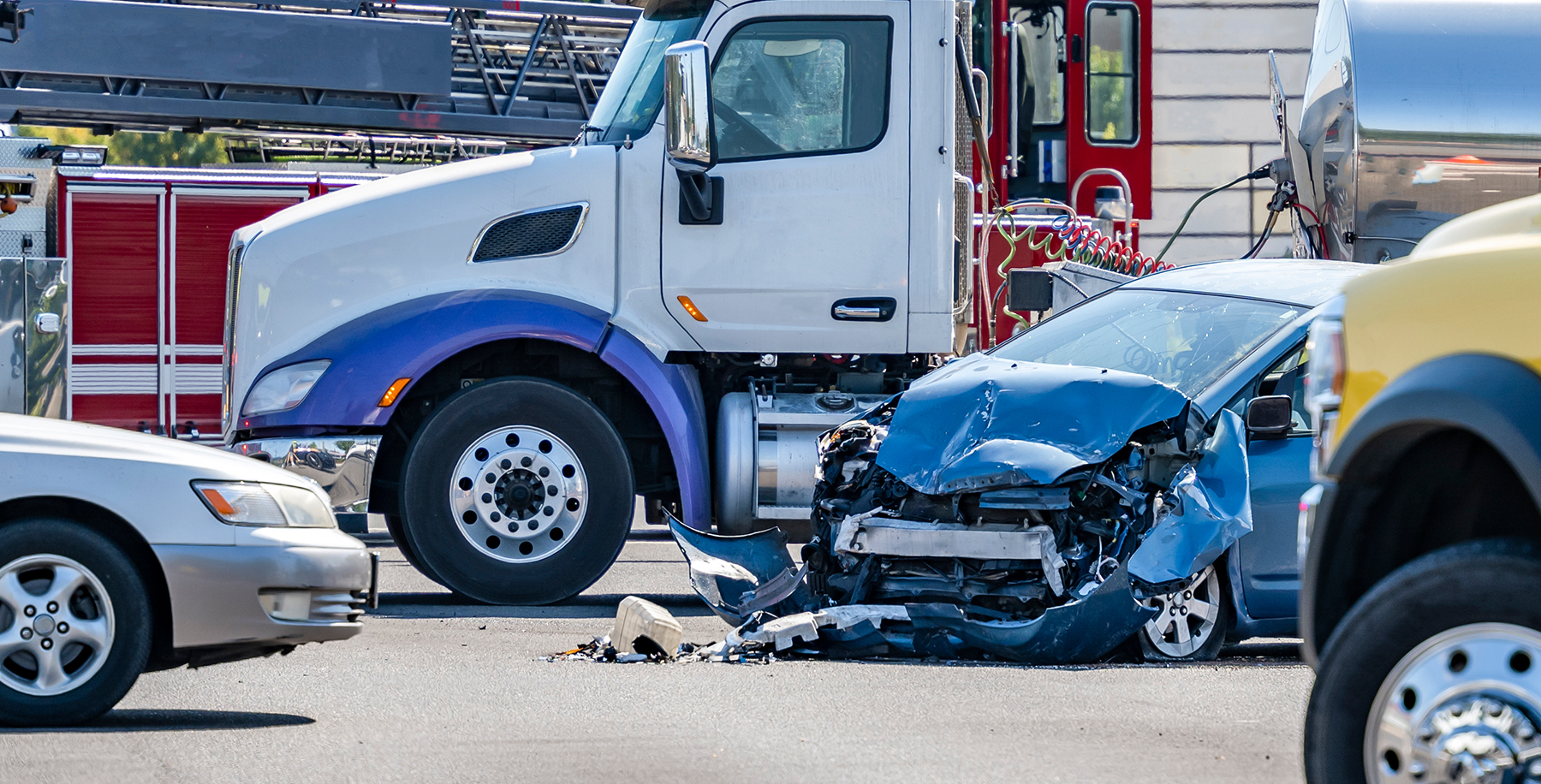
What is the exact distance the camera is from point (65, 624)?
569cm

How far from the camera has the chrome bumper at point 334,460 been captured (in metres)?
8.78

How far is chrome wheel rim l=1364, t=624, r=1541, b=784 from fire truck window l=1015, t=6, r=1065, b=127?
1251 cm

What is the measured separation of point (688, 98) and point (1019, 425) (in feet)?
8.22

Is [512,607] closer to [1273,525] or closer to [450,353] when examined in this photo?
[450,353]

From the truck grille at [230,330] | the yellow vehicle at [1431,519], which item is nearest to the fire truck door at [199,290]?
the truck grille at [230,330]

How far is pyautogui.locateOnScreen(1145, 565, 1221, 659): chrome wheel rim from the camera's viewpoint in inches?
275

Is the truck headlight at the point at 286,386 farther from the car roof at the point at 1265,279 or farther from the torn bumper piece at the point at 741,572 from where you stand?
the car roof at the point at 1265,279

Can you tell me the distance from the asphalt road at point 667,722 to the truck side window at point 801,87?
282cm

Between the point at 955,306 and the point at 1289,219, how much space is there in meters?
2.73

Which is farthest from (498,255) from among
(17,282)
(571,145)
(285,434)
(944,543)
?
(17,282)

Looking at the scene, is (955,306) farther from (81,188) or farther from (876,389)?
(81,188)

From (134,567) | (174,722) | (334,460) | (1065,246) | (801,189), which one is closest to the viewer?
(134,567)

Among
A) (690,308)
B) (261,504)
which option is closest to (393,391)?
(690,308)

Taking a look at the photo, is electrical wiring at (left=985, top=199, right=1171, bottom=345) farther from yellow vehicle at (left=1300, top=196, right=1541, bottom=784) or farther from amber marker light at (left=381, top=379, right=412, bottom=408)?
yellow vehicle at (left=1300, top=196, right=1541, bottom=784)
